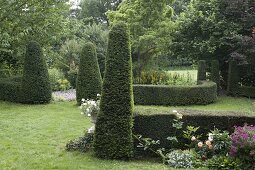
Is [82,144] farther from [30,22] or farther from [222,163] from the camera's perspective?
[30,22]

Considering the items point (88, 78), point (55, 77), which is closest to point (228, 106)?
point (88, 78)

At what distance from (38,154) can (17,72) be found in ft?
42.2

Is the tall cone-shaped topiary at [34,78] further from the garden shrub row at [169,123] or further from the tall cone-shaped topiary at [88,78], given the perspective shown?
the garden shrub row at [169,123]

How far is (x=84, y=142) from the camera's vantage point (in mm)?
8680

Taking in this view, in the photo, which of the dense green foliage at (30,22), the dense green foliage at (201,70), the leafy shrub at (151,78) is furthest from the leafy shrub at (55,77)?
the dense green foliage at (201,70)

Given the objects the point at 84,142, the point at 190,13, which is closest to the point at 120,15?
the point at 190,13

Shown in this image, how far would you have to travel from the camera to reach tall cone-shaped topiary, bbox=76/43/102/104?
15.7 metres

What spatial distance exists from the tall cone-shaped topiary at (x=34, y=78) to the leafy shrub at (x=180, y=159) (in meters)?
10.00

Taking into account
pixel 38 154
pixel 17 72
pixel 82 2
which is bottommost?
pixel 38 154

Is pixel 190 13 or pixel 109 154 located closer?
pixel 109 154

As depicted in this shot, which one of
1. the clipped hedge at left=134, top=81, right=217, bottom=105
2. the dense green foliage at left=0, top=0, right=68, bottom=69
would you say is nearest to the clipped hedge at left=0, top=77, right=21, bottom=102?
the dense green foliage at left=0, top=0, right=68, bottom=69

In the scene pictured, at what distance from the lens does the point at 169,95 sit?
16906 mm

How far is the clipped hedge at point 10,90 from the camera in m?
16.9

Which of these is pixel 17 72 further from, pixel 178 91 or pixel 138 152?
pixel 138 152
